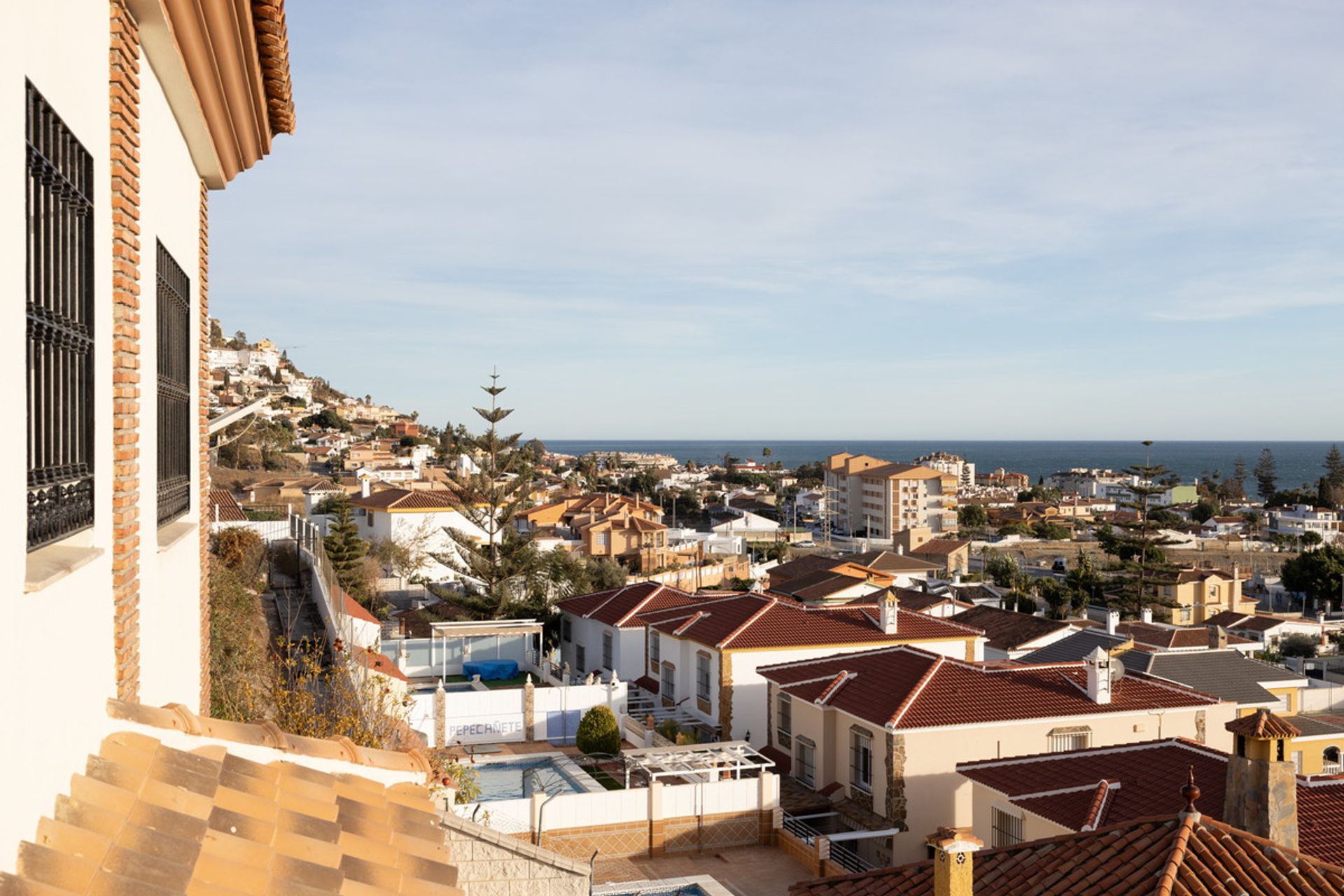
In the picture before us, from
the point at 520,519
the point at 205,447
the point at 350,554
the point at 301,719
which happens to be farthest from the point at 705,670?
the point at 520,519

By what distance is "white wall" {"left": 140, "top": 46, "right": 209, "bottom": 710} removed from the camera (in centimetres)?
450

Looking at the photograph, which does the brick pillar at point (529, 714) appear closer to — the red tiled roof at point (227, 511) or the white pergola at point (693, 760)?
the white pergola at point (693, 760)

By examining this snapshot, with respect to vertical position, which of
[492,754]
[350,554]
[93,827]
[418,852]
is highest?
[93,827]

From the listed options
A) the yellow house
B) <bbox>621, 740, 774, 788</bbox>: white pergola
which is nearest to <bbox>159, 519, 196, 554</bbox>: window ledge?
<bbox>621, 740, 774, 788</bbox>: white pergola

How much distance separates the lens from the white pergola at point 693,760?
1678cm

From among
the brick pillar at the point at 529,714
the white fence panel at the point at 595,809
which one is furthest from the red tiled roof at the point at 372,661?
the brick pillar at the point at 529,714

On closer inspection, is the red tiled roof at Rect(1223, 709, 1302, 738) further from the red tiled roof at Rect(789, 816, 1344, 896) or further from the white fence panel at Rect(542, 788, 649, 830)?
the white fence panel at Rect(542, 788, 649, 830)

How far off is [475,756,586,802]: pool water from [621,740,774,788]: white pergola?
116 centimetres

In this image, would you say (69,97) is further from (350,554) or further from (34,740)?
(350,554)

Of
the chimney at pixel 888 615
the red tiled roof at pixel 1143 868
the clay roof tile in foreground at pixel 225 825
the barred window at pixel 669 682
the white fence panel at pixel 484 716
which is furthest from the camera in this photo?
the barred window at pixel 669 682

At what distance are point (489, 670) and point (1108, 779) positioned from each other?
55.7 feet

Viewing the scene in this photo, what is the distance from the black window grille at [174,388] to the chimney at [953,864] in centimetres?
562

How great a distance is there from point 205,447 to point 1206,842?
7.93 meters

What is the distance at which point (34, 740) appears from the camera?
8.23 feet
